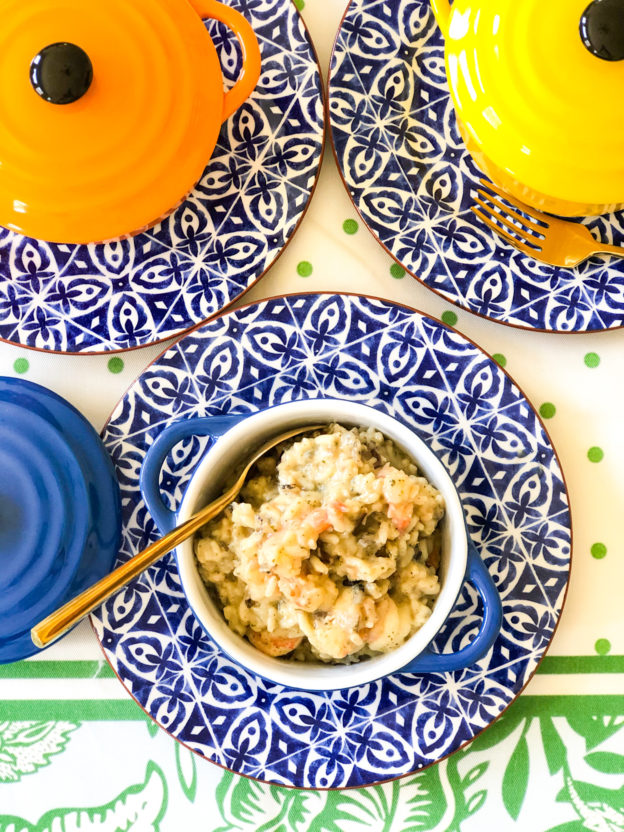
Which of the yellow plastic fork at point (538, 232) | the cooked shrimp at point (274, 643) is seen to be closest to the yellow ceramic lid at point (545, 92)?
the yellow plastic fork at point (538, 232)

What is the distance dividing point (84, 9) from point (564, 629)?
1.09 meters

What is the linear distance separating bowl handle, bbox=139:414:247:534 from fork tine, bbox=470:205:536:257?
18.0 inches

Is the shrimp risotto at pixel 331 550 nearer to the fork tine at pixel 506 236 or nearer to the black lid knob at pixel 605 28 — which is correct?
the fork tine at pixel 506 236

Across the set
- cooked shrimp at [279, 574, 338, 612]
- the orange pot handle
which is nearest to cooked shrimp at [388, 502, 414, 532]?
cooked shrimp at [279, 574, 338, 612]

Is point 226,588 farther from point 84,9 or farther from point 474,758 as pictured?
point 84,9

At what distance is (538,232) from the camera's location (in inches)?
46.0

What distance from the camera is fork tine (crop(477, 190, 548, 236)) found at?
117cm

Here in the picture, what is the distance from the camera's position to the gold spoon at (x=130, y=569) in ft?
2.99

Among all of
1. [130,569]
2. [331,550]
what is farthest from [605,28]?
[130,569]

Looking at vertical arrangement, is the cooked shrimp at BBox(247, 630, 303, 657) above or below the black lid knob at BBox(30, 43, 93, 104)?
below

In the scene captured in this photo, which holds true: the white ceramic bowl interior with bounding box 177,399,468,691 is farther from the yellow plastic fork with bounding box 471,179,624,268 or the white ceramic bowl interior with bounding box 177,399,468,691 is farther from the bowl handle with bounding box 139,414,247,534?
the yellow plastic fork with bounding box 471,179,624,268

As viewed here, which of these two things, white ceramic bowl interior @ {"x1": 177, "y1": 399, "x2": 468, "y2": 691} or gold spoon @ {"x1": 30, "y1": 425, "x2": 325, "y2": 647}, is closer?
gold spoon @ {"x1": 30, "y1": 425, "x2": 325, "y2": 647}

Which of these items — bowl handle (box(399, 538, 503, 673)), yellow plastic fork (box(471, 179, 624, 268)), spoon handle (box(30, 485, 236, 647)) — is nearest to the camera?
spoon handle (box(30, 485, 236, 647))

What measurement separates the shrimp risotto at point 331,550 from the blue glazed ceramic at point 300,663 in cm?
2
